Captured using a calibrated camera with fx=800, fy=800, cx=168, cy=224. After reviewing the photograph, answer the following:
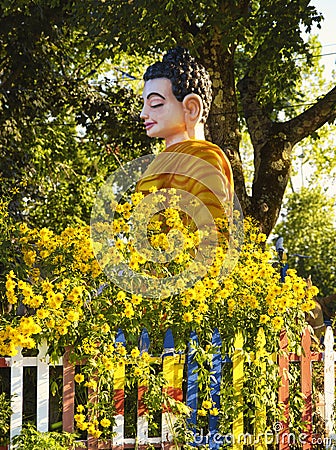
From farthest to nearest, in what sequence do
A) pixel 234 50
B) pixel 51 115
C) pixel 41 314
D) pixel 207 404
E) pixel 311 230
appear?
1. pixel 311 230
2. pixel 51 115
3. pixel 234 50
4. pixel 207 404
5. pixel 41 314

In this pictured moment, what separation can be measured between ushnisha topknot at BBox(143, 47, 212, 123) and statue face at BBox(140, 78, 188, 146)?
45 mm

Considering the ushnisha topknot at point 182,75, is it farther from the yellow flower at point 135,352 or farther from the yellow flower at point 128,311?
the yellow flower at point 135,352

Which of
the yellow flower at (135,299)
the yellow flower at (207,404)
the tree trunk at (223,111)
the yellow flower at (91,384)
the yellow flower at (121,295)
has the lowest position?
the yellow flower at (207,404)

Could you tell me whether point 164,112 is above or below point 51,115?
below

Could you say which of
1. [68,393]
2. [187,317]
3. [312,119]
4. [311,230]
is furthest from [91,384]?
→ [311,230]

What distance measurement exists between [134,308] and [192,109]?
6.81 ft

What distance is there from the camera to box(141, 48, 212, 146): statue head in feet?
19.1

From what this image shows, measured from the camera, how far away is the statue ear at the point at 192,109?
230 inches

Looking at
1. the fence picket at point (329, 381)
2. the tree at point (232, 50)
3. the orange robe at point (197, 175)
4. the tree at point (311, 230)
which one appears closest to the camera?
the fence picket at point (329, 381)

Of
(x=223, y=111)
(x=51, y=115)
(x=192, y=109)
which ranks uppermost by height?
(x=51, y=115)

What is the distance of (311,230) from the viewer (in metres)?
23.0

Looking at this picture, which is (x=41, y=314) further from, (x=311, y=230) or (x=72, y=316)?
(x=311, y=230)

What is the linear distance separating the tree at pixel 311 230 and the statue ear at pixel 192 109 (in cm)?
1663

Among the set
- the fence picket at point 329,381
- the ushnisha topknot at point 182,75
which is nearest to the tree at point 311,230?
the ushnisha topknot at point 182,75
